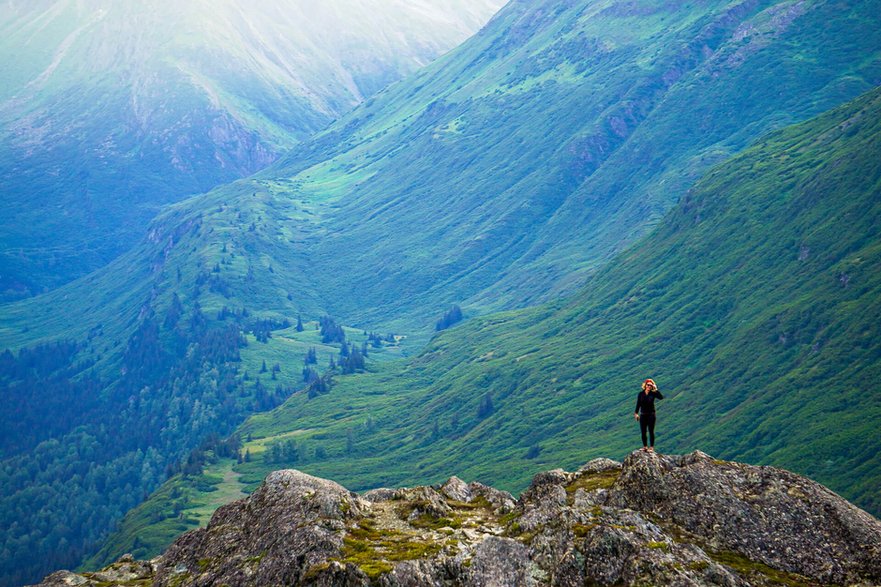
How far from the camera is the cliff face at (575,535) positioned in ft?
166

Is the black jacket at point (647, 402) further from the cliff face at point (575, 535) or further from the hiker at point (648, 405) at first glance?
the cliff face at point (575, 535)

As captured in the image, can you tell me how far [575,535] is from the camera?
177 ft

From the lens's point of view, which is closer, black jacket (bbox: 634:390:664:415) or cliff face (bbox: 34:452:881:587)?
cliff face (bbox: 34:452:881:587)

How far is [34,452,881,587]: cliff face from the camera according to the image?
166 feet

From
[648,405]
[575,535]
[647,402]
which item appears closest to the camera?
[575,535]

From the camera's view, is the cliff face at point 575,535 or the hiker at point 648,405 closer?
the cliff face at point 575,535

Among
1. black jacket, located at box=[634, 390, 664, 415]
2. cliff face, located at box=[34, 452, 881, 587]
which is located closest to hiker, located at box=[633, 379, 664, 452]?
black jacket, located at box=[634, 390, 664, 415]

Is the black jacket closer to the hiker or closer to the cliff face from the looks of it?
the hiker

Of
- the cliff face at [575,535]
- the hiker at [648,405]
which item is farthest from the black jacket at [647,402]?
the cliff face at [575,535]

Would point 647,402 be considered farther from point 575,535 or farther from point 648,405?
point 575,535

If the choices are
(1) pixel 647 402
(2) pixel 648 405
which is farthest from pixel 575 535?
(1) pixel 647 402

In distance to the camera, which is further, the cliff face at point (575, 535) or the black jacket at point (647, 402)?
the black jacket at point (647, 402)

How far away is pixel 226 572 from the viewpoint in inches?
2416

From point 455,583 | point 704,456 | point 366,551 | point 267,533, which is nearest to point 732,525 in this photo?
point 704,456
